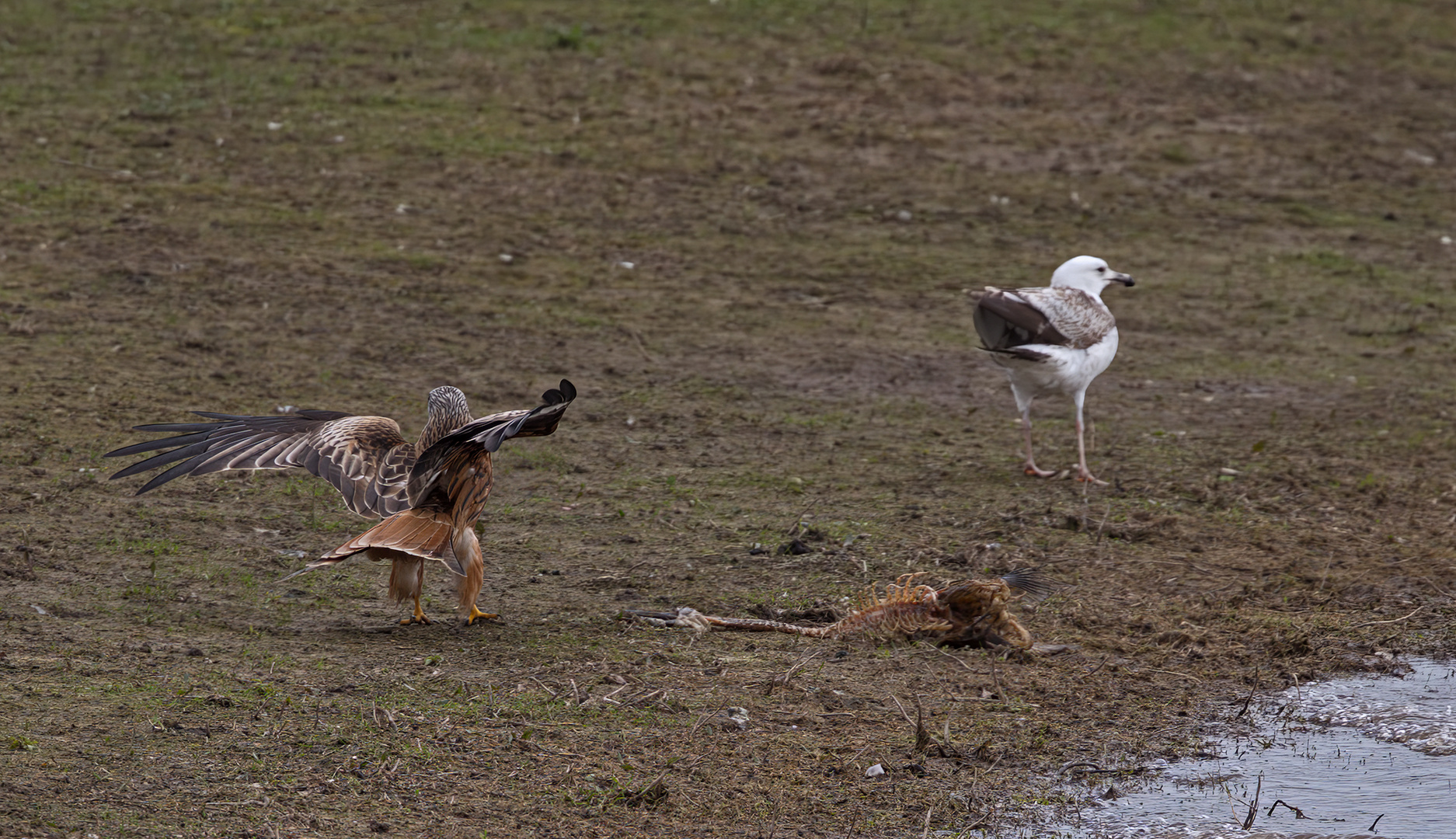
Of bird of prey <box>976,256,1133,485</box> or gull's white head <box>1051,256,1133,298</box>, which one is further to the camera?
gull's white head <box>1051,256,1133,298</box>

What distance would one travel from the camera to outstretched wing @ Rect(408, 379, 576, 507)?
4.84 metres

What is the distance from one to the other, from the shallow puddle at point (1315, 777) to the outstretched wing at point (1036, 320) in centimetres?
268

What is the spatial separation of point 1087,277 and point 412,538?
175 inches

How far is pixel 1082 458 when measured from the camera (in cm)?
784

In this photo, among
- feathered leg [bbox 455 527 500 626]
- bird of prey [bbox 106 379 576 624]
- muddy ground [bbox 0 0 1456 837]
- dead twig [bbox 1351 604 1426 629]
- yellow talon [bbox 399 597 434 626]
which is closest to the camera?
muddy ground [bbox 0 0 1456 837]

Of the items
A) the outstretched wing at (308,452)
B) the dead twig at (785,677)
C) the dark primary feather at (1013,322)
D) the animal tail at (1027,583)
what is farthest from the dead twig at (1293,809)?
the dark primary feather at (1013,322)

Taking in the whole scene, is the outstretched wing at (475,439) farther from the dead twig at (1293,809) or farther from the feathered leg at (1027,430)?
the feathered leg at (1027,430)

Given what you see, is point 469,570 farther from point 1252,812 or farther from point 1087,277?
point 1087,277

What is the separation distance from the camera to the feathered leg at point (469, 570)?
5.65 meters

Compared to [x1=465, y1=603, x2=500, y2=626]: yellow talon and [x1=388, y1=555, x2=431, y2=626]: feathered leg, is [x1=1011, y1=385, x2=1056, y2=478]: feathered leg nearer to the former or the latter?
[x1=465, y1=603, x2=500, y2=626]: yellow talon

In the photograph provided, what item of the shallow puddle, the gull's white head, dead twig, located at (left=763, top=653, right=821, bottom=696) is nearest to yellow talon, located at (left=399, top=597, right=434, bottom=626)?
dead twig, located at (left=763, top=653, right=821, bottom=696)

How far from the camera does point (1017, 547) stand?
6754 mm

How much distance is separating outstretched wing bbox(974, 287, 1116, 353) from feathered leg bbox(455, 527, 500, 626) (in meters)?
3.26

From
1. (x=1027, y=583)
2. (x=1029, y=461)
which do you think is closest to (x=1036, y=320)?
(x=1029, y=461)
